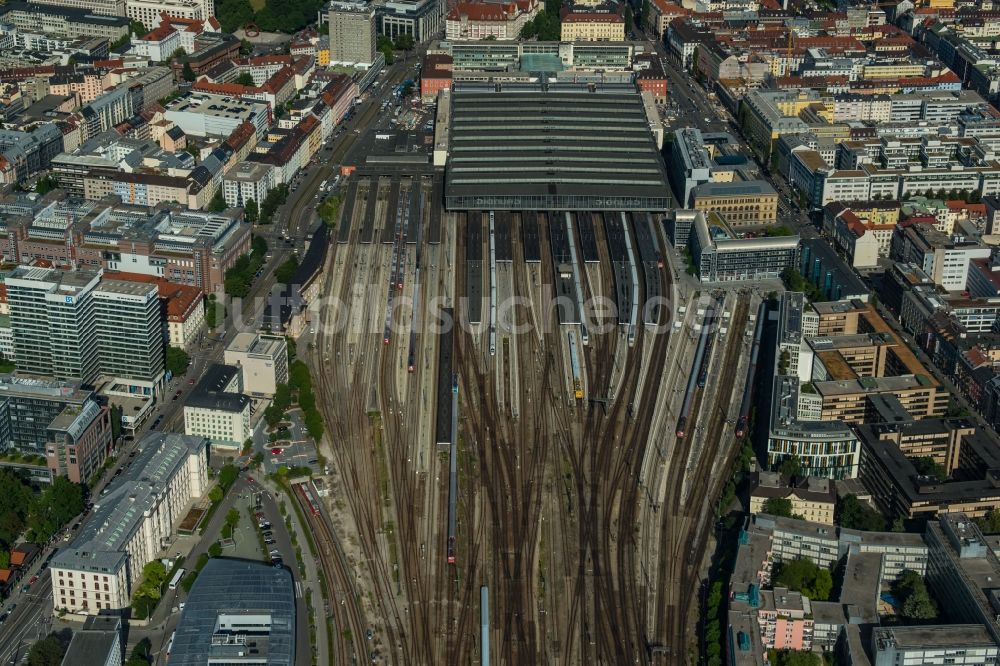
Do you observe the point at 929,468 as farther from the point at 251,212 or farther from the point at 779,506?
the point at 251,212

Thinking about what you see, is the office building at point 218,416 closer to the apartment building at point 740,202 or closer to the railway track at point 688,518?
the railway track at point 688,518

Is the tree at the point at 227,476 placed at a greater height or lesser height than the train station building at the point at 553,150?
lesser

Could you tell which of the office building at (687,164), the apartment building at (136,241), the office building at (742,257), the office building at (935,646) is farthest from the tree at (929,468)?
the apartment building at (136,241)

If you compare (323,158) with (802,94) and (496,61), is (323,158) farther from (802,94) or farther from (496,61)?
(802,94)

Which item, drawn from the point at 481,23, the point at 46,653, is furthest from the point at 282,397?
the point at 481,23

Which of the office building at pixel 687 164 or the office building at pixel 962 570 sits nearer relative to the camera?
the office building at pixel 962 570

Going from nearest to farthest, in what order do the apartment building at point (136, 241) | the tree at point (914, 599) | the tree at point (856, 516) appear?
the tree at point (914, 599) → the tree at point (856, 516) → the apartment building at point (136, 241)

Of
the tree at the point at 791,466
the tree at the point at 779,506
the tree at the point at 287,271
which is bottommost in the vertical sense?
the tree at the point at 779,506

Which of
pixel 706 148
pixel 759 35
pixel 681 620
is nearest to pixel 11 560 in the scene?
pixel 681 620
